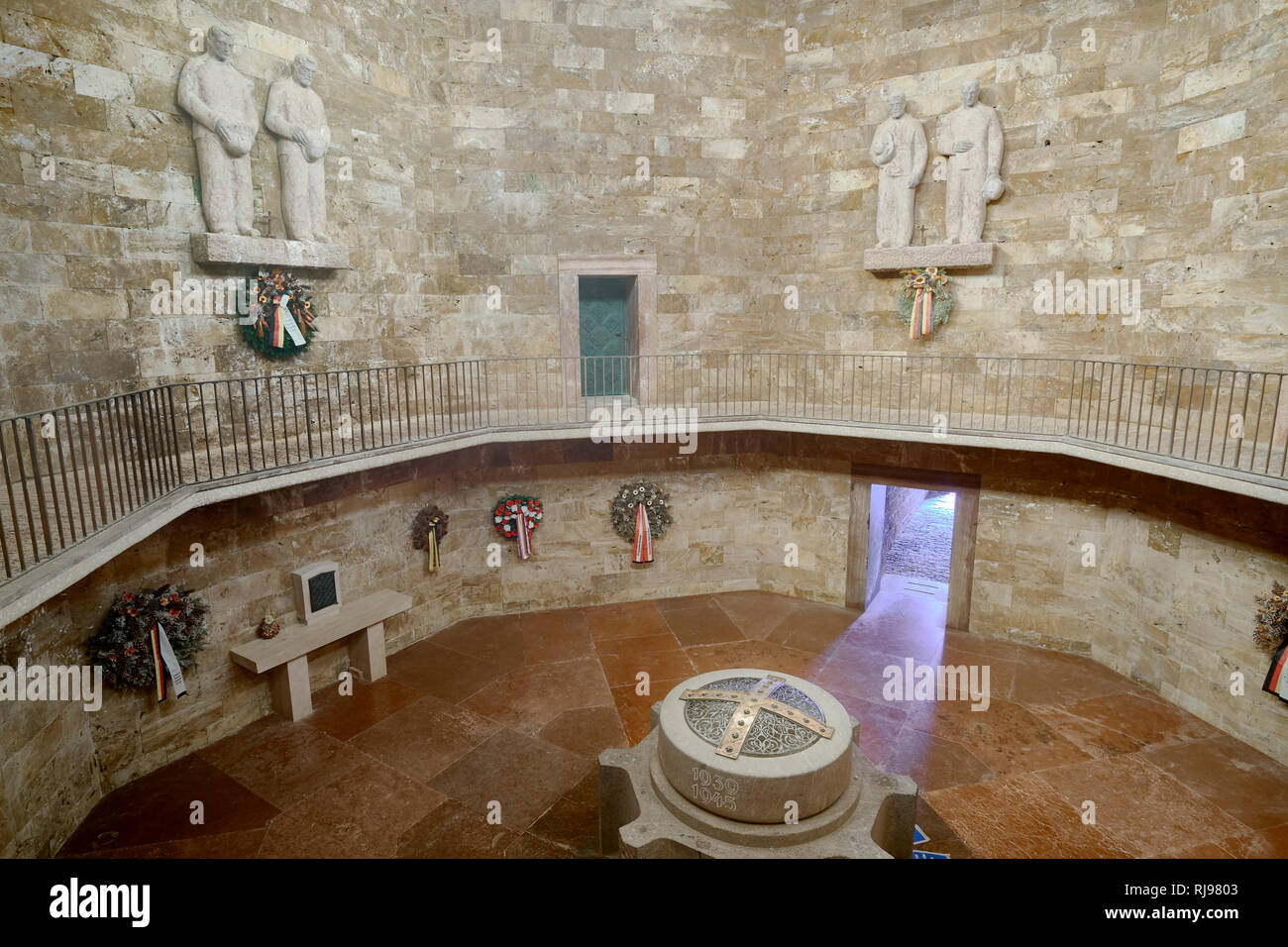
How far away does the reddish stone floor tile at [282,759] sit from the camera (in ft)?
22.0

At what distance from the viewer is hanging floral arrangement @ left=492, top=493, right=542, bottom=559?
10.1 meters

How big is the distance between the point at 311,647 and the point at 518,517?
3.19 meters

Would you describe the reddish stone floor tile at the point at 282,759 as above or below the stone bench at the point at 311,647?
below

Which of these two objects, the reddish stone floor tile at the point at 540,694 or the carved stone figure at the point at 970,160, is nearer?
the reddish stone floor tile at the point at 540,694

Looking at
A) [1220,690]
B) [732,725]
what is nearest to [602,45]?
[732,725]

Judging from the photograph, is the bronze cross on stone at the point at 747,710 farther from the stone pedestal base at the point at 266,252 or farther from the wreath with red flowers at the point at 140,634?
the stone pedestal base at the point at 266,252

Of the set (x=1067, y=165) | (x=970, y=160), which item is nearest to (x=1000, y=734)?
(x=1067, y=165)

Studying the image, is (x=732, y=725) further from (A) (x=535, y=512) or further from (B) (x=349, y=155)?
(B) (x=349, y=155)

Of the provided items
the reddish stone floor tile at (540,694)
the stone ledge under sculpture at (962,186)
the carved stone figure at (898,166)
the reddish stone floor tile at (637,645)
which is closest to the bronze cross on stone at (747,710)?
the reddish stone floor tile at (540,694)

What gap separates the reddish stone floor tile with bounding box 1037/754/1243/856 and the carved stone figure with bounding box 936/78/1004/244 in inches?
244

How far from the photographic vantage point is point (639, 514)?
10.5 m

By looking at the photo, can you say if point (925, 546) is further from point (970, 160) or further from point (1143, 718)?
point (970, 160)

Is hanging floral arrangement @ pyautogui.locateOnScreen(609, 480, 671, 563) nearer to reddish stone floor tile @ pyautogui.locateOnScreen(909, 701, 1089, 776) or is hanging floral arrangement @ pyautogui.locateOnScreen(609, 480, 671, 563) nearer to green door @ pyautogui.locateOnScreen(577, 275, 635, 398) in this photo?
green door @ pyautogui.locateOnScreen(577, 275, 635, 398)

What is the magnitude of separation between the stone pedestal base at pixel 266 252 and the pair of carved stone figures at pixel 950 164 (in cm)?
686
